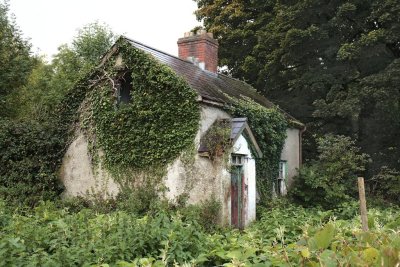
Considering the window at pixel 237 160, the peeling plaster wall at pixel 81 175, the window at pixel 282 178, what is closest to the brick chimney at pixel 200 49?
the window at pixel 282 178

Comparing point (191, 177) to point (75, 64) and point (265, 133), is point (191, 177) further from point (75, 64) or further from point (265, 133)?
point (75, 64)

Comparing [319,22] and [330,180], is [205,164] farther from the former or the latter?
[319,22]

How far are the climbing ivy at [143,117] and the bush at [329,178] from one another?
6.75 meters

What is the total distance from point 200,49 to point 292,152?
250 inches

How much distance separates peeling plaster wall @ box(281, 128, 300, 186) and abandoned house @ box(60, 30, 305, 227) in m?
3.67

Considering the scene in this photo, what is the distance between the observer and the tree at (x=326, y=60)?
1923cm

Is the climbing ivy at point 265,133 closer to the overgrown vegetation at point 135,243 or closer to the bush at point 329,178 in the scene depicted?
the bush at point 329,178

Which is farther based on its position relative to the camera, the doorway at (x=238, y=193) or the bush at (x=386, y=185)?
the bush at (x=386, y=185)

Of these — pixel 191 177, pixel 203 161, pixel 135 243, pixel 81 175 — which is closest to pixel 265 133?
pixel 203 161

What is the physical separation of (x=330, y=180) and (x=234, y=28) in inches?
485

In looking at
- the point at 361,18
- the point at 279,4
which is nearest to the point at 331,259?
the point at 361,18

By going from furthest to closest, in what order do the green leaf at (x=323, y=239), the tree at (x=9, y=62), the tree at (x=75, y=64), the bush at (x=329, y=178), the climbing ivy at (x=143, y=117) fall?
the tree at (x=75, y=64)
the tree at (x=9, y=62)
the bush at (x=329, y=178)
the climbing ivy at (x=143, y=117)
the green leaf at (x=323, y=239)

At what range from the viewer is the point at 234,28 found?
26.6 m

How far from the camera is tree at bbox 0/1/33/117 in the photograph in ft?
76.1
